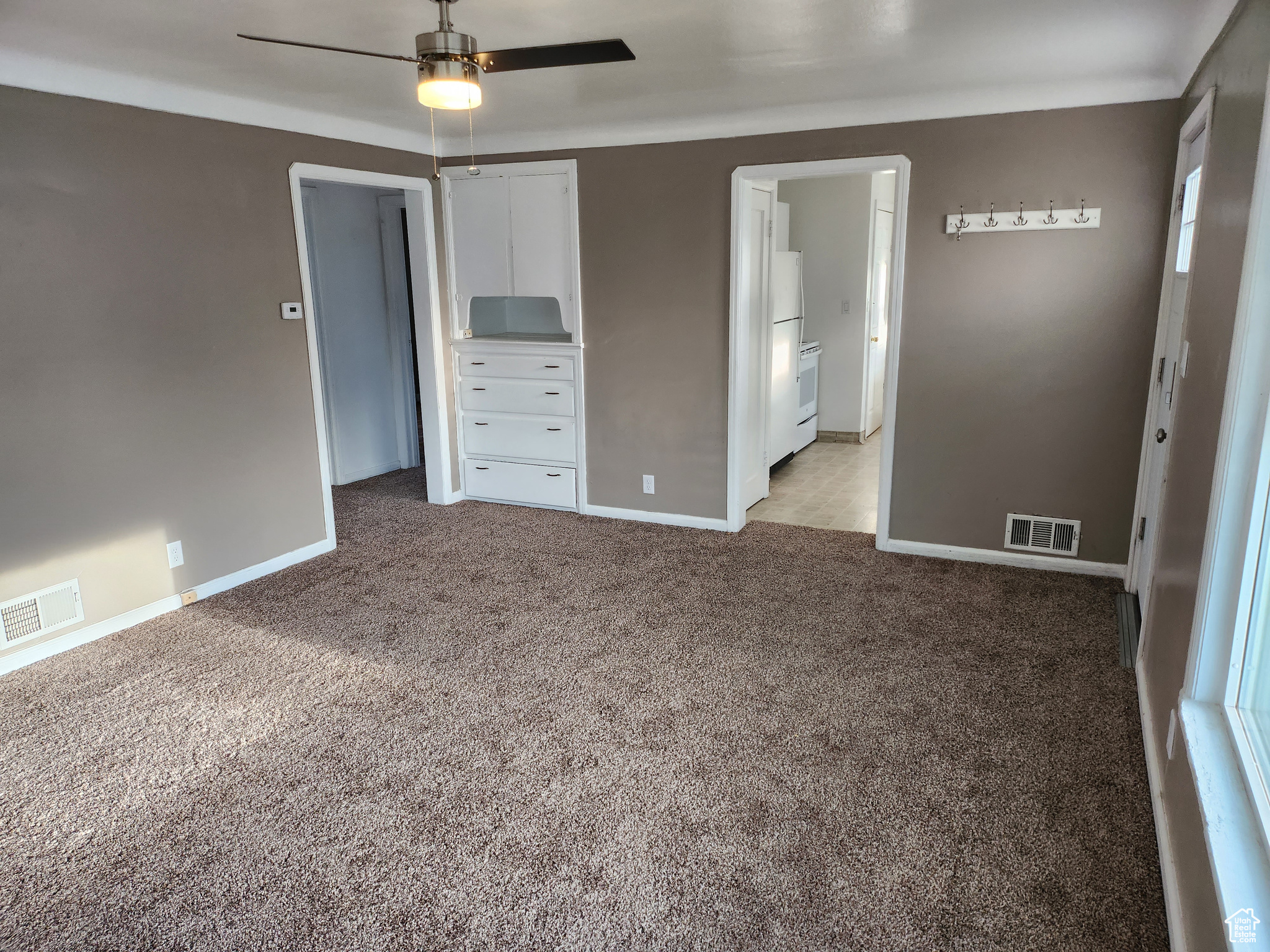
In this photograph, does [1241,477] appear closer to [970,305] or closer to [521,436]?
[970,305]

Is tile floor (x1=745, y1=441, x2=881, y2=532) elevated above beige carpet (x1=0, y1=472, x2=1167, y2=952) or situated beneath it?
elevated above

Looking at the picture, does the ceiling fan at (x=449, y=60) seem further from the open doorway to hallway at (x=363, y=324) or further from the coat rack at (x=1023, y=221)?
the open doorway to hallway at (x=363, y=324)

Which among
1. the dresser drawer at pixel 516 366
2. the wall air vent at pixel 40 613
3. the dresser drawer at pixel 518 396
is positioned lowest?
the wall air vent at pixel 40 613

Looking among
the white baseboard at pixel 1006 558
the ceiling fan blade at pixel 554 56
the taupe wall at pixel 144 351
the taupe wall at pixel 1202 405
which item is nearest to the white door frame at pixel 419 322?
the taupe wall at pixel 144 351

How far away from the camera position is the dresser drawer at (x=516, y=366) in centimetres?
525

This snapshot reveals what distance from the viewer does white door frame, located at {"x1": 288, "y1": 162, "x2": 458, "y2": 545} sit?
444 centimetres

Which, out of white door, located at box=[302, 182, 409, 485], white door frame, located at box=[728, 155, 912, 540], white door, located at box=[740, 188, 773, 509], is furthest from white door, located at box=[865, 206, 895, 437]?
white door, located at box=[302, 182, 409, 485]

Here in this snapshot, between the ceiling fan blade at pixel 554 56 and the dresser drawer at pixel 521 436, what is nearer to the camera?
the ceiling fan blade at pixel 554 56

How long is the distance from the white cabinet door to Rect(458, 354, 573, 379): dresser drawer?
14.9 inches

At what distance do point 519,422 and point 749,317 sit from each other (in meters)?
1.65

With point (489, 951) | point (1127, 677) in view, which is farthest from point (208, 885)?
point (1127, 677)

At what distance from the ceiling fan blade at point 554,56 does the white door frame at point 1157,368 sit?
2182 millimetres

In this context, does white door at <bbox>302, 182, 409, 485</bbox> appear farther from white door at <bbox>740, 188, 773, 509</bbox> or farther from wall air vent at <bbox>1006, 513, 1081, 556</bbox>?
wall air vent at <bbox>1006, 513, 1081, 556</bbox>

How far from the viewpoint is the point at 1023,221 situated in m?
3.95
